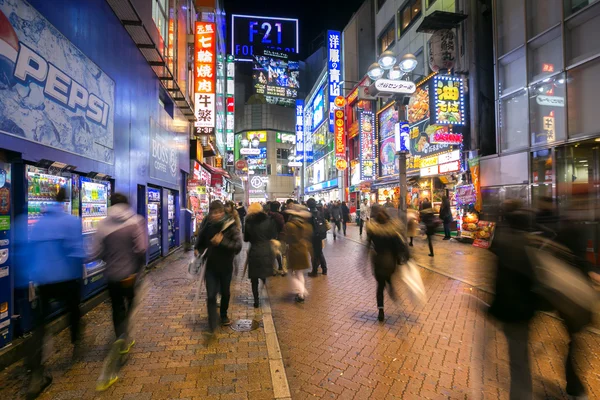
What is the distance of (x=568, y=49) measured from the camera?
386 inches

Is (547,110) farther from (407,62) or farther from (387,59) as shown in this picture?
(387,59)

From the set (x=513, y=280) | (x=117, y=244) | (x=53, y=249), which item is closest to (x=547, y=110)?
(x=513, y=280)

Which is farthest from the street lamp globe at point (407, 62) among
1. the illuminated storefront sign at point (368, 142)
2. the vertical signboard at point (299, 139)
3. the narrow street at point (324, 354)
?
the vertical signboard at point (299, 139)

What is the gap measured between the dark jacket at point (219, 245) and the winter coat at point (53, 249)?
1548 mm

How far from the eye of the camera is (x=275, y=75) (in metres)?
53.8

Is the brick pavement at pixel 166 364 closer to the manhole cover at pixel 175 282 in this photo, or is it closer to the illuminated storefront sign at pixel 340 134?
the manhole cover at pixel 175 282

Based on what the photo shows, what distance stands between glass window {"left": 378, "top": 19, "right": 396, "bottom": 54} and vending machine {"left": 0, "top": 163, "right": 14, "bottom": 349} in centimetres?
2298

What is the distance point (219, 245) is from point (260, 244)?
112 cm

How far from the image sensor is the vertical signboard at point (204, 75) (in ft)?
46.0

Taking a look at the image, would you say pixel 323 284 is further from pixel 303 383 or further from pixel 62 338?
pixel 62 338

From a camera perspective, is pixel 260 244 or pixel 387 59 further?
pixel 387 59

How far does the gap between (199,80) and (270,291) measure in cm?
1074

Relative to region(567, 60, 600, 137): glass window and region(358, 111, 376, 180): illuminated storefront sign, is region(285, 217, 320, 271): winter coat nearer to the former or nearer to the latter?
region(567, 60, 600, 137): glass window

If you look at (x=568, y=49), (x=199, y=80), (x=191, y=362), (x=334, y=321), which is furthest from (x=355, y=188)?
(x=191, y=362)
